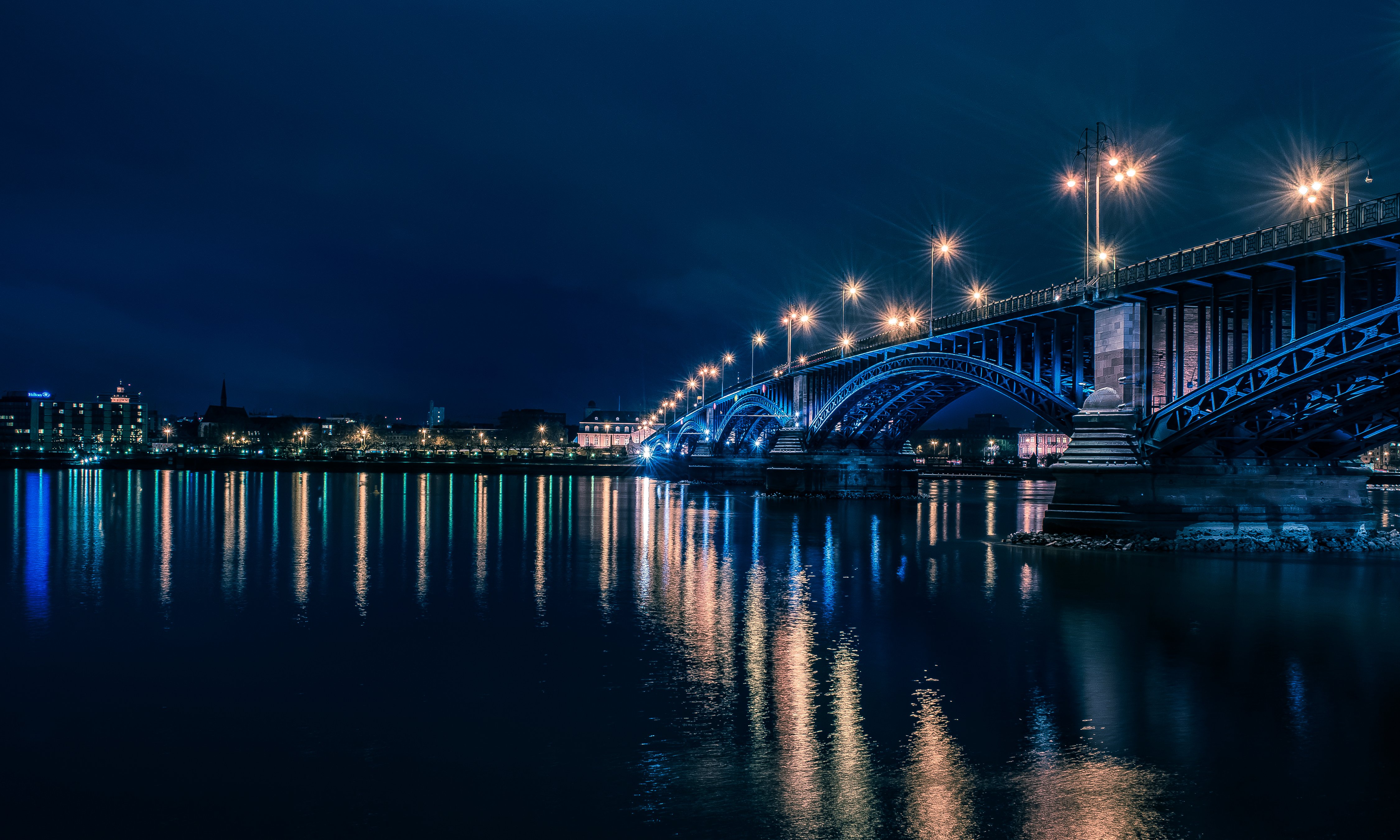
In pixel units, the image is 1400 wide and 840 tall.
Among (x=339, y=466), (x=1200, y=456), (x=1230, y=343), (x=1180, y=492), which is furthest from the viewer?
(x=339, y=466)

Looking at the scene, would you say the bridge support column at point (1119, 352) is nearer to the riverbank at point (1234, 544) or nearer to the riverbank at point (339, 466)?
the riverbank at point (1234, 544)

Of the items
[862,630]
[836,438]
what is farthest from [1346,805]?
[836,438]

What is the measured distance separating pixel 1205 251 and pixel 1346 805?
27.2 m

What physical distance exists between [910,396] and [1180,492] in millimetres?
33454

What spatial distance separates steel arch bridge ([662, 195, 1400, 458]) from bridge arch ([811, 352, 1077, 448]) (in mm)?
202

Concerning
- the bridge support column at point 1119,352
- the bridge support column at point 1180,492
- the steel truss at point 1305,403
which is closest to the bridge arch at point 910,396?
the bridge support column at point 1119,352

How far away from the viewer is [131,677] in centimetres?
1488

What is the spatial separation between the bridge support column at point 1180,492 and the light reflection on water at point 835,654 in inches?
133

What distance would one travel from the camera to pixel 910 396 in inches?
2689

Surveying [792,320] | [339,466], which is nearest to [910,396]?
[792,320]

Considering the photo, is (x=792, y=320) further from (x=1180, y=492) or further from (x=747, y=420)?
(x=1180, y=492)

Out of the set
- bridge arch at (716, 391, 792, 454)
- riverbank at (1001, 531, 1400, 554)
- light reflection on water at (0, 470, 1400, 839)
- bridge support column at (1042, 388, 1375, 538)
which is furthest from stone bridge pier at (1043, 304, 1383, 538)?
bridge arch at (716, 391, 792, 454)

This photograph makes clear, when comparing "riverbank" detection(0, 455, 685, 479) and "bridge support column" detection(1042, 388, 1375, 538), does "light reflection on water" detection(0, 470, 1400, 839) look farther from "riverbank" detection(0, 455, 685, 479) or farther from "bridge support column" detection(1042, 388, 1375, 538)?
"riverbank" detection(0, 455, 685, 479)

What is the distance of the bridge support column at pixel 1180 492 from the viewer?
35188 mm
